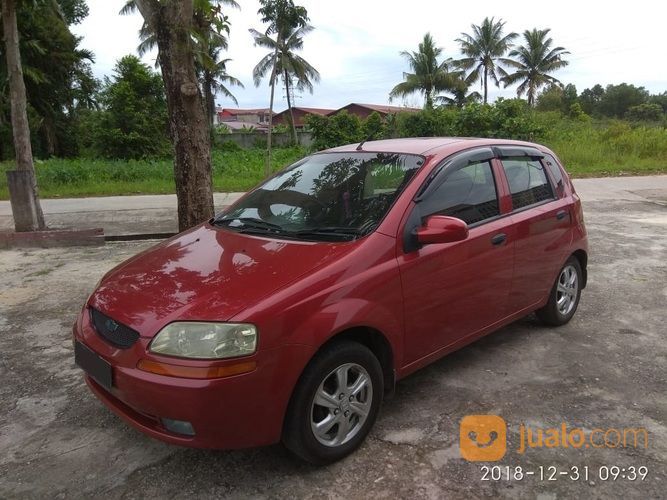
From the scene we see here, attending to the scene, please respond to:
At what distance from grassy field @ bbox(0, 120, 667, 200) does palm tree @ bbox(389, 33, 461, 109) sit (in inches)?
659

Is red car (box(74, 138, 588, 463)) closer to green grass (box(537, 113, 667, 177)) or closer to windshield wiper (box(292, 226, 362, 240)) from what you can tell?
windshield wiper (box(292, 226, 362, 240))

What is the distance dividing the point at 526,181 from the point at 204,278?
2575 millimetres

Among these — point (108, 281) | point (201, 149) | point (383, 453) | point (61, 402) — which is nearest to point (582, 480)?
point (383, 453)

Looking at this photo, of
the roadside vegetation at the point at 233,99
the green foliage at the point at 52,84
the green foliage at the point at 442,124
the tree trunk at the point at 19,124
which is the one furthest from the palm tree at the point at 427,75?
the tree trunk at the point at 19,124

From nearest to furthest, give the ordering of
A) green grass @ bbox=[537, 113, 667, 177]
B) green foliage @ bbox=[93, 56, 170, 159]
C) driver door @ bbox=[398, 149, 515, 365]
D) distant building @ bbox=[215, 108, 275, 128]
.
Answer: driver door @ bbox=[398, 149, 515, 365] < green grass @ bbox=[537, 113, 667, 177] < green foliage @ bbox=[93, 56, 170, 159] < distant building @ bbox=[215, 108, 275, 128]

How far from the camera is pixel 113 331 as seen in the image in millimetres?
2645

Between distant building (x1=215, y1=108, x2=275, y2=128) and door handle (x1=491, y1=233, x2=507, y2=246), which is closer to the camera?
door handle (x1=491, y1=233, x2=507, y2=246)

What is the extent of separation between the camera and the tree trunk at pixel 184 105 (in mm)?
5555

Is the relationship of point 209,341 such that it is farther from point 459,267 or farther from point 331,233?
point 459,267

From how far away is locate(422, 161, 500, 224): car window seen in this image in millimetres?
3297

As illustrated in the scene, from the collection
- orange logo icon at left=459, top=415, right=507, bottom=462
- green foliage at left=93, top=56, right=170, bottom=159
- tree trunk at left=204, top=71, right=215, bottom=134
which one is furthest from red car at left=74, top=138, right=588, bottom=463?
tree trunk at left=204, top=71, right=215, bottom=134


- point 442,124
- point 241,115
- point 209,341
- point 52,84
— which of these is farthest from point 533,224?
point 241,115

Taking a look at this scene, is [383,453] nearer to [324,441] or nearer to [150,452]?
[324,441]

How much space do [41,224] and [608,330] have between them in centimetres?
820
